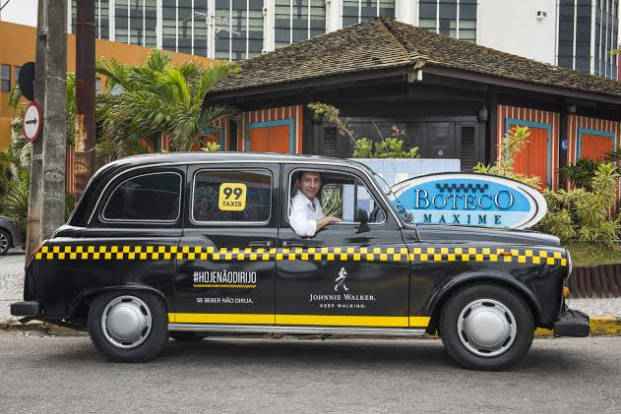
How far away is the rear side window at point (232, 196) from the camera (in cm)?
694

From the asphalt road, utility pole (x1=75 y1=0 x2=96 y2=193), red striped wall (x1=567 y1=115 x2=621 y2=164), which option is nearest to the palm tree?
utility pole (x1=75 y1=0 x2=96 y2=193)

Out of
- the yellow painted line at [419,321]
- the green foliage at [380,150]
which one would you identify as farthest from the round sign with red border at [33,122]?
the green foliage at [380,150]

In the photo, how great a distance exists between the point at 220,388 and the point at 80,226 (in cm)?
207

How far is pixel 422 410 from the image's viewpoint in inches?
213

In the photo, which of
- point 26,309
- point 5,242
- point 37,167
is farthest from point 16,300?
point 5,242

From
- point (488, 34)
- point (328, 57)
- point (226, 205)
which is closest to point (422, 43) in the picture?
point (328, 57)

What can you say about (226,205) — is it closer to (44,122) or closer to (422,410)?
(422,410)

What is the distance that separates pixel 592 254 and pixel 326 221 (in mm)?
6272

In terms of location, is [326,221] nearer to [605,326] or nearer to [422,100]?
[605,326]

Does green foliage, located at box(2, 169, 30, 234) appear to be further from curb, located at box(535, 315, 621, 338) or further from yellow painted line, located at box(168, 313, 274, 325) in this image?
curb, located at box(535, 315, 621, 338)

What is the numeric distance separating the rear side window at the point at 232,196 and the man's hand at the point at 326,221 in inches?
17.1

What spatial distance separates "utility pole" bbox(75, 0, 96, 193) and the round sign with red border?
52 cm

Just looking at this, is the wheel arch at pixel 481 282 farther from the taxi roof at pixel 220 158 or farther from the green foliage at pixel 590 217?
the green foliage at pixel 590 217

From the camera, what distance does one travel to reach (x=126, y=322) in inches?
271
